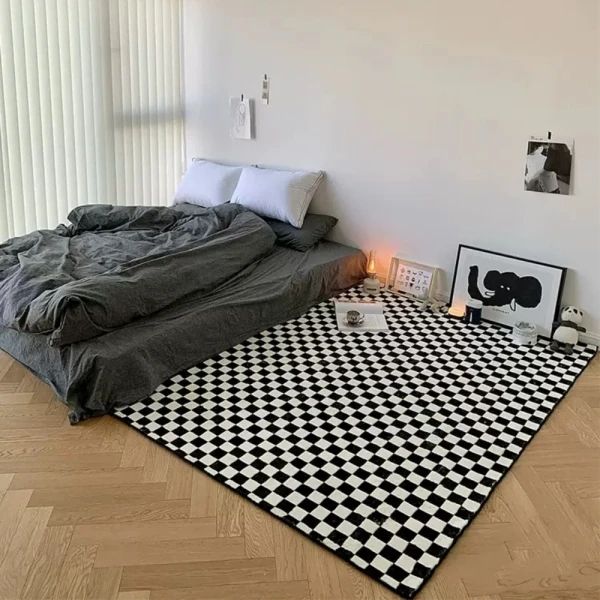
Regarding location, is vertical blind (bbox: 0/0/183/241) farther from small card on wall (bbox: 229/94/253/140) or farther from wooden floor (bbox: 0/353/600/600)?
wooden floor (bbox: 0/353/600/600)

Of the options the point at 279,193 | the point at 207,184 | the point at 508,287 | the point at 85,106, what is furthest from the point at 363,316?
the point at 85,106

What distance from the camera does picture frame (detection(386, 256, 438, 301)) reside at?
3.81 m

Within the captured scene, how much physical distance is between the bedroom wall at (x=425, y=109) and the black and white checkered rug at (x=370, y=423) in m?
0.59

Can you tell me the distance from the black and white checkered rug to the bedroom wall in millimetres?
594

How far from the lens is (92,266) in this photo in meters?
3.19

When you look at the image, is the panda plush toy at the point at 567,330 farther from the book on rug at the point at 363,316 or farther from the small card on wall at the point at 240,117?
the small card on wall at the point at 240,117

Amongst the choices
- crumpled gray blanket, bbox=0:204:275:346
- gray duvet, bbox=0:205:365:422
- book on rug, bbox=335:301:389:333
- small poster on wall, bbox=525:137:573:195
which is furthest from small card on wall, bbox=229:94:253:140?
small poster on wall, bbox=525:137:573:195

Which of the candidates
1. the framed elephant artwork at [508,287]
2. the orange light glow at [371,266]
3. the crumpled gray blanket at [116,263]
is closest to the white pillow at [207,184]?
the crumpled gray blanket at [116,263]

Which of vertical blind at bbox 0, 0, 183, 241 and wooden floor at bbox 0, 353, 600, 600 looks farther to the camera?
vertical blind at bbox 0, 0, 183, 241

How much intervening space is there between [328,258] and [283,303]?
53 cm

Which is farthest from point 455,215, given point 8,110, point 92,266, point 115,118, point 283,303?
point 8,110

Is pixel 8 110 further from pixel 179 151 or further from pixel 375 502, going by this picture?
pixel 375 502

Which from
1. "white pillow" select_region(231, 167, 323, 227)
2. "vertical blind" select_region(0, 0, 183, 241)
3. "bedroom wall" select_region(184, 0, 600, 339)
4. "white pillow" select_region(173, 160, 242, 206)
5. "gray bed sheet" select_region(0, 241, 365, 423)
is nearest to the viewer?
"gray bed sheet" select_region(0, 241, 365, 423)

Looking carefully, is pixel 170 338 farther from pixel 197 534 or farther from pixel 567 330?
pixel 567 330
